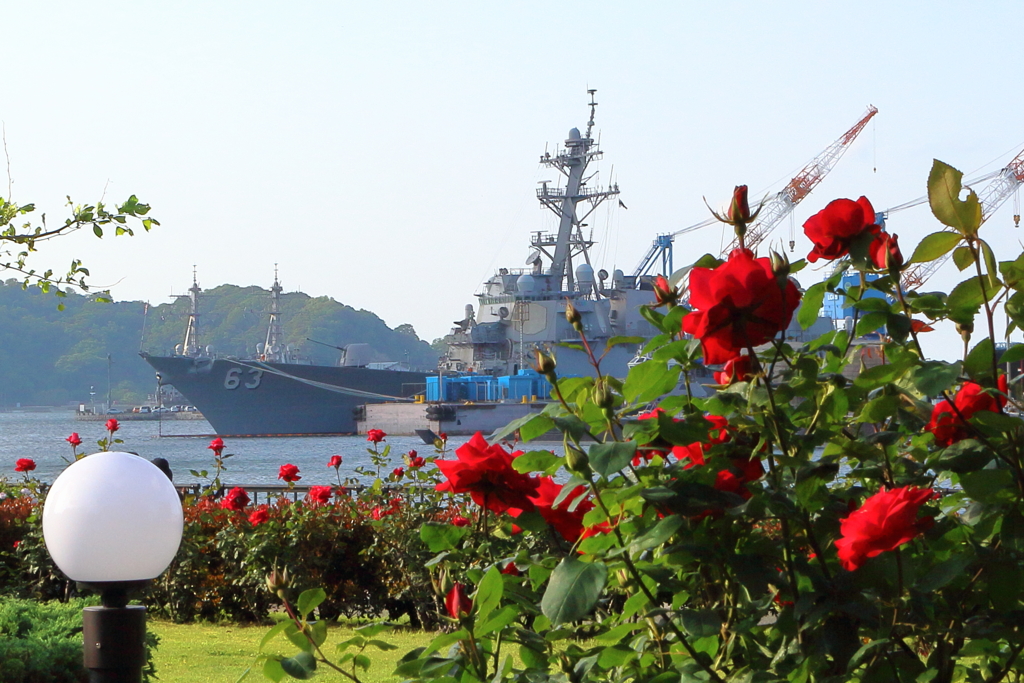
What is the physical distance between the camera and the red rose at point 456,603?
1350mm

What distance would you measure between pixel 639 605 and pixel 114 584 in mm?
1124

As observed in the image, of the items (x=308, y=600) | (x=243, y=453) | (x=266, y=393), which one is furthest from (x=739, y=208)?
(x=266, y=393)

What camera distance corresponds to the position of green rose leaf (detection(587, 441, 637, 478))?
119 cm

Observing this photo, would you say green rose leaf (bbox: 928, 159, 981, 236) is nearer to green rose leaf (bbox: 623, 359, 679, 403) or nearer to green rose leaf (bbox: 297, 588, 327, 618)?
green rose leaf (bbox: 623, 359, 679, 403)

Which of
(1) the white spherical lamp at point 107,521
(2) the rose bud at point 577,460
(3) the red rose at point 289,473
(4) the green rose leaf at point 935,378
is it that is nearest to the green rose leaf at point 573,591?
(2) the rose bud at point 577,460

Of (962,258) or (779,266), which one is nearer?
(779,266)

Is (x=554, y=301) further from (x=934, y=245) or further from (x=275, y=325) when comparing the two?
(x=934, y=245)

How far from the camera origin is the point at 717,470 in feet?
4.56

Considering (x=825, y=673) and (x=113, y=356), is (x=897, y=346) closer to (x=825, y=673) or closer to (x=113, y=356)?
(x=825, y=673)

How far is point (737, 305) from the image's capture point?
4.01 feet

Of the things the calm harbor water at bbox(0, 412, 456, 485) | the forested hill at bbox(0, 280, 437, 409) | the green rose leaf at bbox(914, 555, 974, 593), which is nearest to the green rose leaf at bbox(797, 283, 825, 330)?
the green rose leaf at bbox(914, 555, 974, 593)

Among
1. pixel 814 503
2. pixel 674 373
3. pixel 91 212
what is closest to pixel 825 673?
pixel 814 503

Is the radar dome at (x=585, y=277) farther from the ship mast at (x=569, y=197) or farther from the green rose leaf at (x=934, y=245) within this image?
the green rose leaf at (x=934, y=245)

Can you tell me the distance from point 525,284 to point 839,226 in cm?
4567
